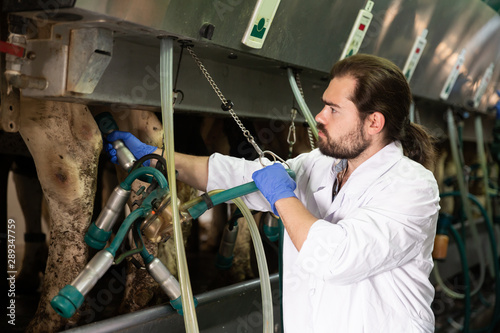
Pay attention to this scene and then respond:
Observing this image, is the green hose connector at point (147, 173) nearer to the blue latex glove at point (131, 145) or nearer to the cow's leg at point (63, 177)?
the blue latex glove at point (131, 145)

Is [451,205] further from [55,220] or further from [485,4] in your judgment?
[55,220]

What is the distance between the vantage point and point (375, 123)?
1292mm

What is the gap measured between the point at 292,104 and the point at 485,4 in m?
1.54

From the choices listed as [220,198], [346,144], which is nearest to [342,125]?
[346,144]

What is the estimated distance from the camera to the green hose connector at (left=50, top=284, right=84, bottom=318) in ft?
3.61

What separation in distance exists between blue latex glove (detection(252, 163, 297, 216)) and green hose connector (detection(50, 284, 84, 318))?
460mm

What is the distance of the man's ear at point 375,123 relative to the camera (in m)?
1.28

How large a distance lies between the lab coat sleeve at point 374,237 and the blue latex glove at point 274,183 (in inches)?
4.9

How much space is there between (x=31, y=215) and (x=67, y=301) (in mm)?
1053

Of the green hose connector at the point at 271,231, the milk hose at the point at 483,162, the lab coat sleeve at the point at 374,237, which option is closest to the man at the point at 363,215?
the lab coat sleeve at the point at 374,237

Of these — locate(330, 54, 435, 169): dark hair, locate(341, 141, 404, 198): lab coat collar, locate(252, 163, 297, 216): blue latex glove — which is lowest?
locate(252, 163, 297, 216): blue latex glove

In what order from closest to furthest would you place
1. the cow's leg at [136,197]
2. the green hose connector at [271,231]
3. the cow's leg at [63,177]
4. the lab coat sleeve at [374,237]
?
the lab coat sleeve at [374,237], the cow's leg at [63,177], the cow's leg at [136,197], the green hose connector at [271,231]

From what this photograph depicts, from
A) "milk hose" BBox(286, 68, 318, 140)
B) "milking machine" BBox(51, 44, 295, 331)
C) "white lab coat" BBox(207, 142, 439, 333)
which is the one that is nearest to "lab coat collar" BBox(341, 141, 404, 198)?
"white lab coat" BBox(207, 142, 439, 333)

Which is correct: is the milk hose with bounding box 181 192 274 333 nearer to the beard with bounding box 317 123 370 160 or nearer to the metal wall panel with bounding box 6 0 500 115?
the beard with bounding box 317 123 370 160
